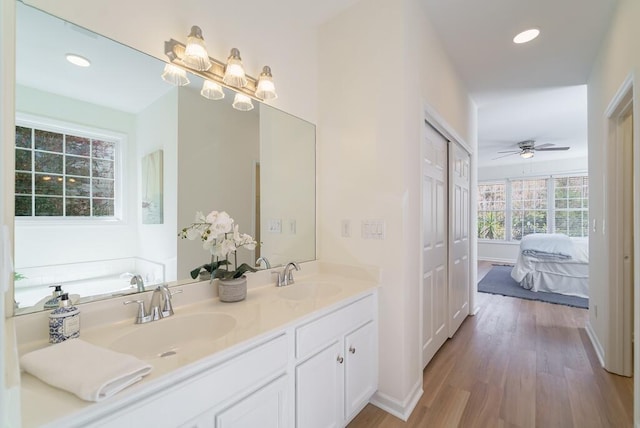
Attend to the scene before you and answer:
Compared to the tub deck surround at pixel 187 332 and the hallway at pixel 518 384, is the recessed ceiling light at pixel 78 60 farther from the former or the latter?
the hallway at pixel 518 384

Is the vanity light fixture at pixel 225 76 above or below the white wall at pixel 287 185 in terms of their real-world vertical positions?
above

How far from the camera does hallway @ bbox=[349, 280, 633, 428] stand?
1721 mm

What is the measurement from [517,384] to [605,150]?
6.52 feet

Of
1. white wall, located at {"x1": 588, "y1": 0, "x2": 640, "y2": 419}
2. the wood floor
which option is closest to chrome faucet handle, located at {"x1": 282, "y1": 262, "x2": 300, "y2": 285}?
the wood floor

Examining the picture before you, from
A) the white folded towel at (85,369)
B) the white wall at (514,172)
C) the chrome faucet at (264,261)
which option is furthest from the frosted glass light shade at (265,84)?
the white wall at (514,172)

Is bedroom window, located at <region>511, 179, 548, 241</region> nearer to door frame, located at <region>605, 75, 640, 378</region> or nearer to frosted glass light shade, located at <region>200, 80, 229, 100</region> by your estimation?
A: door frame, located at <region>605, 75, 640, 378</region>

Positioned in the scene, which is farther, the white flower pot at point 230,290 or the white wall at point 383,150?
the white wall at point 383,150

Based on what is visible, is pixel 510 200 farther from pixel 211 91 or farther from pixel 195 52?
pixel 195 52

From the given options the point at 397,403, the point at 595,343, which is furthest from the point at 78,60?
the point at 595,343

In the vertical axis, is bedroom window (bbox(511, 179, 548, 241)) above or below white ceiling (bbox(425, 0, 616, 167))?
below

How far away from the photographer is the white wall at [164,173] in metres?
1.30

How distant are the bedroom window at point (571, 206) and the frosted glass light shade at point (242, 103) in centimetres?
776

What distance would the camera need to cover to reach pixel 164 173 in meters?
1.40

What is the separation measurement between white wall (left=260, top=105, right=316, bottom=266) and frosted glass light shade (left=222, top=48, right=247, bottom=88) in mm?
272
